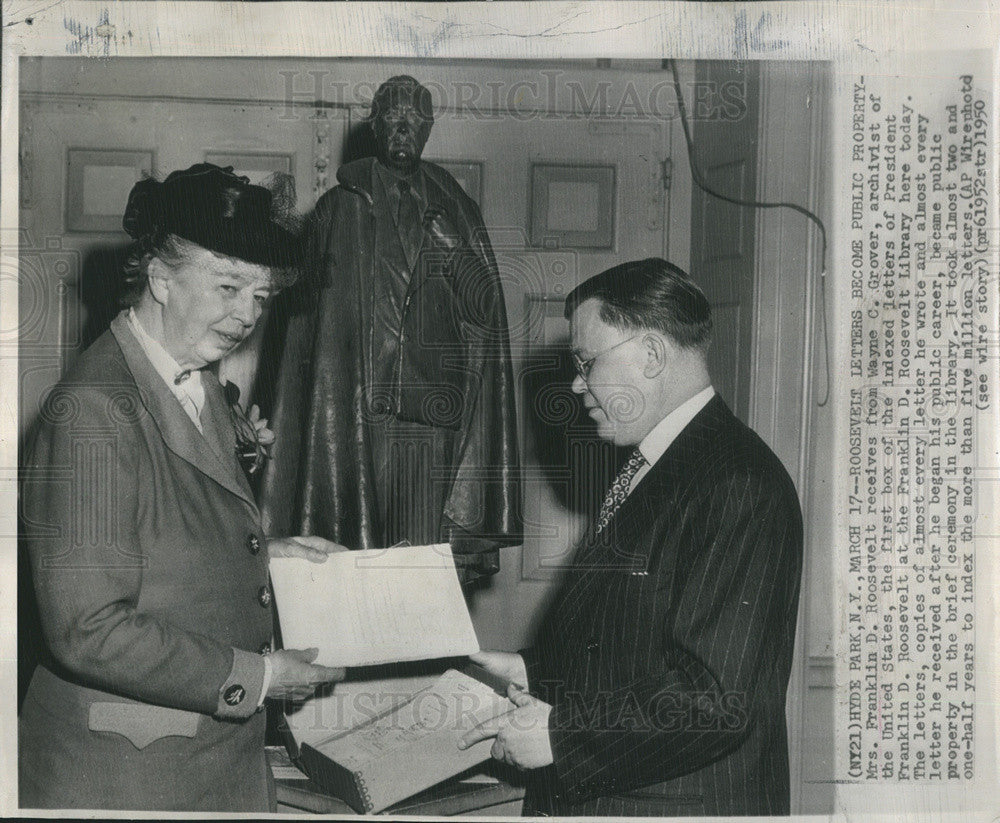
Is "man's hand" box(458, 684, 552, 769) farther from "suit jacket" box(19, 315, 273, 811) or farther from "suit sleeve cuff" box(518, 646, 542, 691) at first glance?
"suit jacket" box(19, 315, 273, 811)

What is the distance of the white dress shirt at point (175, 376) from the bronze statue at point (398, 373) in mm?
175

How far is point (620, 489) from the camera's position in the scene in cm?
152

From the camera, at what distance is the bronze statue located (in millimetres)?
1632

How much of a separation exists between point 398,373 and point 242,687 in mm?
585

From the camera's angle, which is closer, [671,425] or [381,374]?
[671,425]

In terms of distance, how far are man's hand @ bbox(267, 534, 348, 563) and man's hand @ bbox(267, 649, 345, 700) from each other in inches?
6.4

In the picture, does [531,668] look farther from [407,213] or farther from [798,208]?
[798,208]

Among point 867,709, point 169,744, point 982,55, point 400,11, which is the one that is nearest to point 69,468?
point 169,744

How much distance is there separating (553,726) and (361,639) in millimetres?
342

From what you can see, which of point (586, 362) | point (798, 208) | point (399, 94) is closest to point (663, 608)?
point (586, 362)

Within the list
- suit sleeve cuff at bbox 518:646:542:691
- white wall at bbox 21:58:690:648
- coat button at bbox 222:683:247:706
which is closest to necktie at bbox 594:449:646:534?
white wall at bbox 21:58:690:648

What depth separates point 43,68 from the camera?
1618mm

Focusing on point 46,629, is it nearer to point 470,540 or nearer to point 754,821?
point 470,540

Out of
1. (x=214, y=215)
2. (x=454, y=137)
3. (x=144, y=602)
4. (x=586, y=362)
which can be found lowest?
(x=144, y=602)
